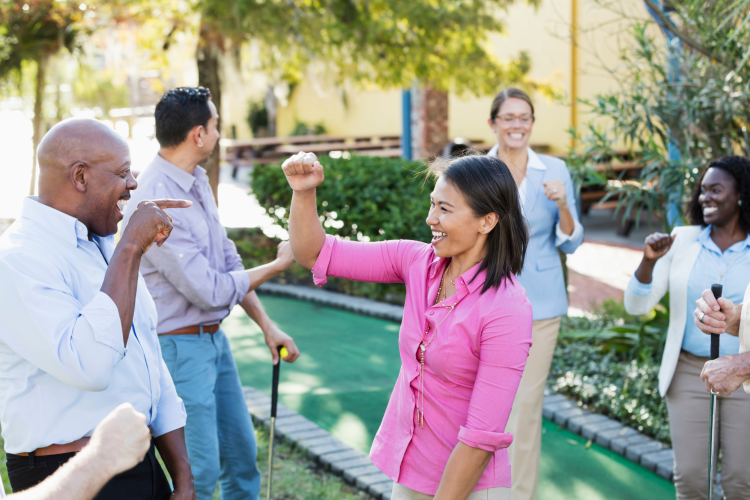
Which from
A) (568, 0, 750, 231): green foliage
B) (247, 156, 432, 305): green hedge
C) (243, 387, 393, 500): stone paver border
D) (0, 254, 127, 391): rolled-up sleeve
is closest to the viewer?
(0, 254, 127, 391): rolled-up sleeve

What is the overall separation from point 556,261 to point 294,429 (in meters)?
1.99

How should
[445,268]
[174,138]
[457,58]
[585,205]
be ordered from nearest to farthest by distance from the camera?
[445,268] → [174,138] → [457,58] → [585,205]

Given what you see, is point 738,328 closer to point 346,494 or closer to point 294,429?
point 346,494

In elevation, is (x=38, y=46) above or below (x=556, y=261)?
above

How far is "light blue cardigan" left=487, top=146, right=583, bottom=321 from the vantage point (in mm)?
3562

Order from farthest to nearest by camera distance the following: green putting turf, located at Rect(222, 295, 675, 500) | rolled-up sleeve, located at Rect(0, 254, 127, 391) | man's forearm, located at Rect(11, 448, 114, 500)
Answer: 1. green putting turf, located at Rect(222, 295, 675, 500)
2. rolled-up sleeve, located at Rect(0, 254, 127, 391)
3. man's forearm, located at Rect(11, 448, 114, 500)

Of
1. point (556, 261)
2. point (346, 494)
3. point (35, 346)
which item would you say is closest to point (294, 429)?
point (346, 494)

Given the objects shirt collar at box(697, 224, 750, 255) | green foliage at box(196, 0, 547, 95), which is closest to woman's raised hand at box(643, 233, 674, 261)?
shirt collar at box(697, 224, 750, 255)

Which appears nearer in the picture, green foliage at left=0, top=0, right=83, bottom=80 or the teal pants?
the teal pants

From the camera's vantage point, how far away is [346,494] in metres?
3.80

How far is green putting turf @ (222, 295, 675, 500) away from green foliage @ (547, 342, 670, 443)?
341mm

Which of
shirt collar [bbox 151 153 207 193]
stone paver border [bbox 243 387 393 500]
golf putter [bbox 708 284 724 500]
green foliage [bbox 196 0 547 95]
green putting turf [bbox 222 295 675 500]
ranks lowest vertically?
green putting turf [bbox 222 295 675 500]

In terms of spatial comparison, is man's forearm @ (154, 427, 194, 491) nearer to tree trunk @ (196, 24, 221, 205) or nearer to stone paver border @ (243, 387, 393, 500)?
stone paver border @ (243, 387, 393, 500)

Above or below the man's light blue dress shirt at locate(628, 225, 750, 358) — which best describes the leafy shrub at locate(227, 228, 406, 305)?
below
